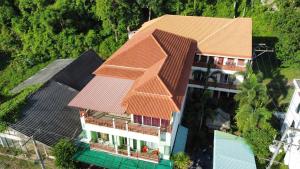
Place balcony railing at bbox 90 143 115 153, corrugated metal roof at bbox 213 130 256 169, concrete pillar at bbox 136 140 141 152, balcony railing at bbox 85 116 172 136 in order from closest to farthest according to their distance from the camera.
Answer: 1. balcony railing at bbox 85 116 172 136
2. corrugated metal roof at bbox 213 130 256 169
3. concrete pillar at bbox 136 140 141 152
4. balcony railing at bbox 90 143 115 153

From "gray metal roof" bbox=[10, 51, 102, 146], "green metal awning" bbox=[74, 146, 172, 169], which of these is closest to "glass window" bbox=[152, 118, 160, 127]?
"green metal awning" bbox=[74, 146, 172, 169]

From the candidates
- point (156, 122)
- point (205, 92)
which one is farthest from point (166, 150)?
point (205, 92)

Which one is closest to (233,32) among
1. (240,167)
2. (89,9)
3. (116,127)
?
(240,167)

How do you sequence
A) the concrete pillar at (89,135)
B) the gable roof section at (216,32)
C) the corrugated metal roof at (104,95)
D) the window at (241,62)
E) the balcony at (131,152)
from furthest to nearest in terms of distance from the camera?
the window at (241,62) → the gable roof section at (216,32) → the concrete pillar at (89,135) → the balcony at (131,152) → the corrugated metal roof at (104,95)

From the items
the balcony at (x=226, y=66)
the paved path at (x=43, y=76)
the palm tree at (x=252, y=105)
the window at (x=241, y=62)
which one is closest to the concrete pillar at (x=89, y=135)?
the paved path at (x=43, y=76)

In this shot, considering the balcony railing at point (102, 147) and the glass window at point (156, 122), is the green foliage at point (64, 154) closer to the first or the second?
the balcony railing at point (102, 147)

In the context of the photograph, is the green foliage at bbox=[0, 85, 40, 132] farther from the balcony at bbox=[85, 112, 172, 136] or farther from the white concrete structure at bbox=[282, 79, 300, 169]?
the white concrete structure at bbox=[282, 79, 300, 169]

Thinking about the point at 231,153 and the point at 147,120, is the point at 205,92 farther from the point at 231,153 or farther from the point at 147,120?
the point at 147,120
